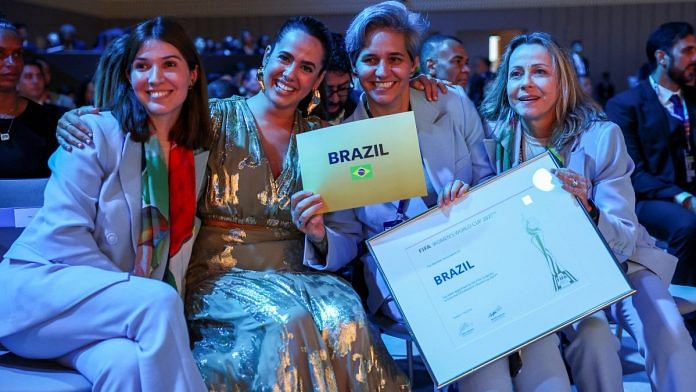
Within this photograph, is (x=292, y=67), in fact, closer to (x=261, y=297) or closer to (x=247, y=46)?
(x=261, y=297)

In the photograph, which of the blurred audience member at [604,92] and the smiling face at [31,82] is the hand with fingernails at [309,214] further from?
the blurred audience member at [604,92]

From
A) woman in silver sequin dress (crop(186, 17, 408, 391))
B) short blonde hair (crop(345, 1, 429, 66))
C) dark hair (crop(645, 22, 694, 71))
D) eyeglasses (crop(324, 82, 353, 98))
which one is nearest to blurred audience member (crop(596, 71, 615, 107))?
dark hair (crop(645, 22, 694, 71))

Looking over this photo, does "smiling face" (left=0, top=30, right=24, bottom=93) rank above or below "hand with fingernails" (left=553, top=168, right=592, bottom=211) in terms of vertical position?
above

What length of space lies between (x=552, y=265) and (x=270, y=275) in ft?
2.98

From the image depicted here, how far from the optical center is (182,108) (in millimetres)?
2609

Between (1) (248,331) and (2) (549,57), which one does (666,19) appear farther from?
(1) (248,331)

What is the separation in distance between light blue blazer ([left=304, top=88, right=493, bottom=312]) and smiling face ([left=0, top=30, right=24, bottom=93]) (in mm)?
1668

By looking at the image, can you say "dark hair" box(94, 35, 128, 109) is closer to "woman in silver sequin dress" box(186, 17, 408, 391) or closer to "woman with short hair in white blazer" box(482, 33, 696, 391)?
"woman in silver sequin dress" box(186, 17, 408, 391)

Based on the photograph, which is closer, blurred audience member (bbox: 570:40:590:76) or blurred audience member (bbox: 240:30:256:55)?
blurred audience member (bbox: 570:40:590:76)

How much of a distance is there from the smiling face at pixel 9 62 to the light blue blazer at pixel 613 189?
2.22 meters

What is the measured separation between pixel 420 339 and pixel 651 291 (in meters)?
0.88

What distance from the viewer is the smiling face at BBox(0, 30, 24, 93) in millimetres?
3520

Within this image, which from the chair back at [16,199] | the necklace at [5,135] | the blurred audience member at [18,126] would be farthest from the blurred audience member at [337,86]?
the necklace at [5,135]

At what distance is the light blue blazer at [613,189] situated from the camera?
2.63 meters
